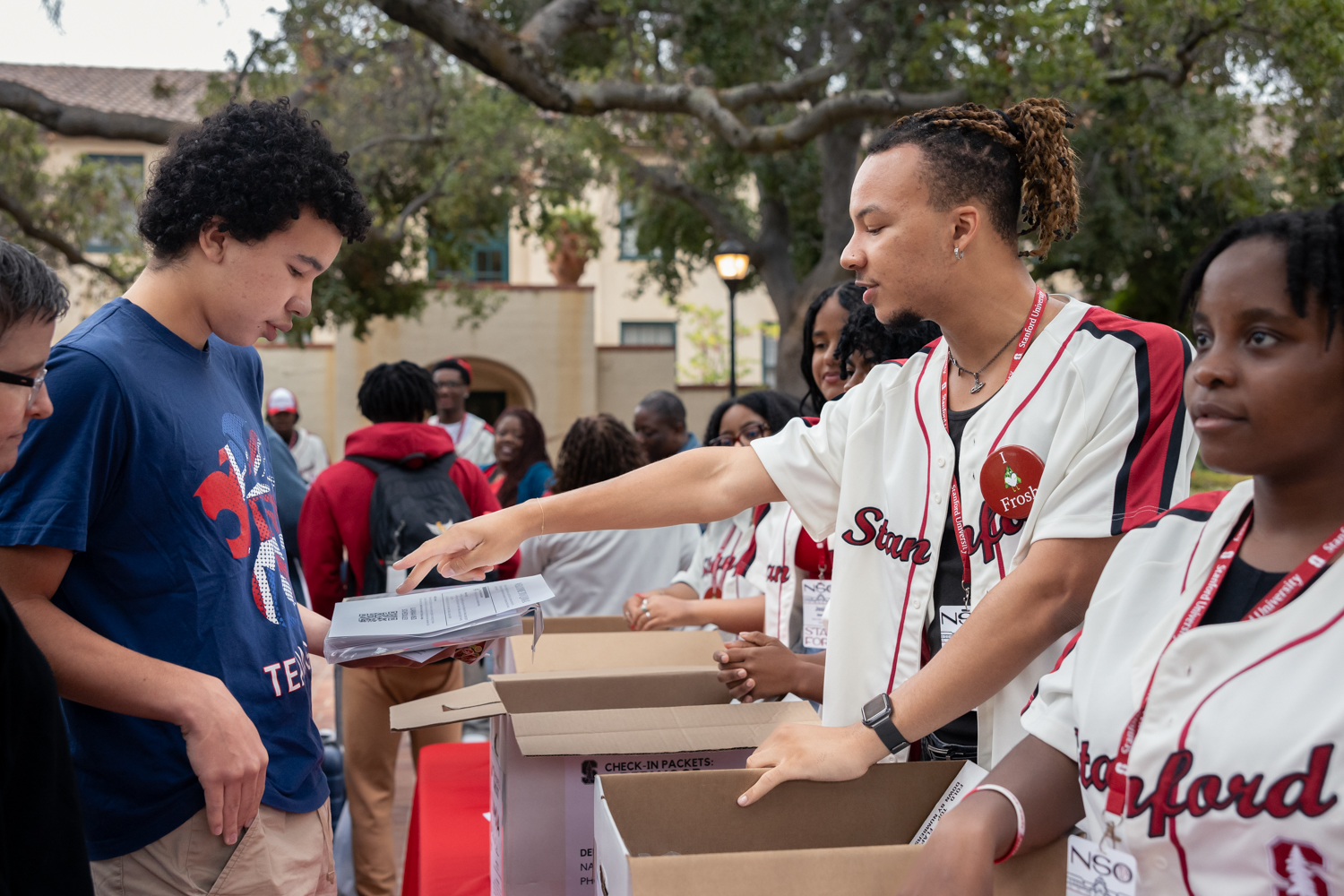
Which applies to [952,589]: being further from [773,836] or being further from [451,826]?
[451,826]

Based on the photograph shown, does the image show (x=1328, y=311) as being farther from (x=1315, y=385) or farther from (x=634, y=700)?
(x=634, y=700)

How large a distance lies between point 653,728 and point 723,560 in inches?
82.6

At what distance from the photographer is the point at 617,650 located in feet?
8.43

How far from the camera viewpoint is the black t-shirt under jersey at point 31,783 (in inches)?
46.5

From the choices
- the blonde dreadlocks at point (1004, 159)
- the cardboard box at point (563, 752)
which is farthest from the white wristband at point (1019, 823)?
the blonde dreadlocks at point (1004, 159)

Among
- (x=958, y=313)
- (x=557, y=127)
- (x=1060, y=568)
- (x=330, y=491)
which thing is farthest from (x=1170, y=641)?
(x=557, y=127)

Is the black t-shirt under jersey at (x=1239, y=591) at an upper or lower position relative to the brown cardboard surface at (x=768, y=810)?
upper

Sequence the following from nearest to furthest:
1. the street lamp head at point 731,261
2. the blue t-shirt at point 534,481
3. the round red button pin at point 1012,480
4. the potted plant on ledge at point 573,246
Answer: the round red button pin at point 1012,480 < the blue t-shirt at point 534,481 < the street lamp head at point 731,261 < the potted plant on ledge at point 573,246

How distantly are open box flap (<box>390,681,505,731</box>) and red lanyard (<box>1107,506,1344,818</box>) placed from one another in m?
1.02

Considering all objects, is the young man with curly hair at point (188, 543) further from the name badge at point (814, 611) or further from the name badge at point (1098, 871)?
the name badge at point (814, 611)

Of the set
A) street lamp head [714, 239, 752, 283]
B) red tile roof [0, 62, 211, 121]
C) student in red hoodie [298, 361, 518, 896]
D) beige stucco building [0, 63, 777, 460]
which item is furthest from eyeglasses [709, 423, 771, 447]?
red tile roof [0, 62, 211, 121]

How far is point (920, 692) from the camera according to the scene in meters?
1.60

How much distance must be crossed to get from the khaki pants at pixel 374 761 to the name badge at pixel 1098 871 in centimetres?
312

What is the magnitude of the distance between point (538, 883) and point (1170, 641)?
1.14 meters
